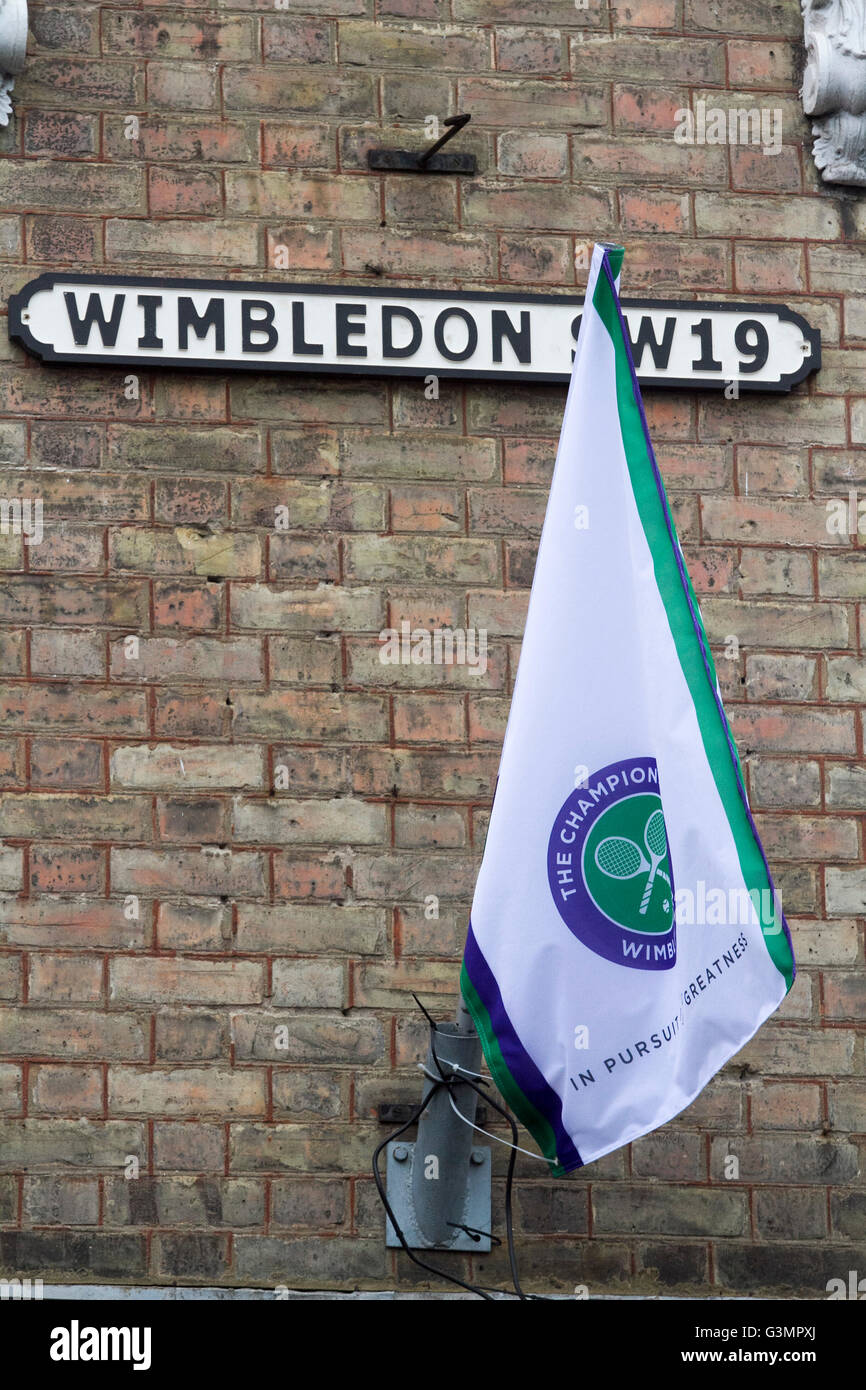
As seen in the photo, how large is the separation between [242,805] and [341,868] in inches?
12.6

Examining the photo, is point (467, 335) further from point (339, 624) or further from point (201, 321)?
point (339, 624)

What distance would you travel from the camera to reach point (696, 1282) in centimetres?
609

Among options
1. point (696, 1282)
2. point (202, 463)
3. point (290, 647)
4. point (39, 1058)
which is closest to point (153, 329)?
point (202, 463)

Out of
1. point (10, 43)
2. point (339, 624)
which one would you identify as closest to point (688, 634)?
point (339, 624)

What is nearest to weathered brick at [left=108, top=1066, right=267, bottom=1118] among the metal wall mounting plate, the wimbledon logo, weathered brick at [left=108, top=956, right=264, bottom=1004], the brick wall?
the brick wall

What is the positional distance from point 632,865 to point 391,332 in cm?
203

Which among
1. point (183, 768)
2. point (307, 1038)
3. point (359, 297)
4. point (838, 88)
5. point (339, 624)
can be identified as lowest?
point (307, 1038)

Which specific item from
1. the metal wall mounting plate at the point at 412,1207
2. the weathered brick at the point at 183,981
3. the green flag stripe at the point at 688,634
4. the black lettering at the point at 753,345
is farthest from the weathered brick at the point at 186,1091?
the black lettering at the point at 753,345

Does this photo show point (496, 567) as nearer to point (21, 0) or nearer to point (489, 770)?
point (489, 770)

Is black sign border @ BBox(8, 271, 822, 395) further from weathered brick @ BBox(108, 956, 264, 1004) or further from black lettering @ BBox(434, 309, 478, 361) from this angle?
weathered brick @ BBox(108, 956, 264, 1004)

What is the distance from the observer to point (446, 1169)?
5887mm

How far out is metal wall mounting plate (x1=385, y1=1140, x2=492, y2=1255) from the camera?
6.00 meters

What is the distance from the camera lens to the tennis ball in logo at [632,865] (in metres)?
5.12

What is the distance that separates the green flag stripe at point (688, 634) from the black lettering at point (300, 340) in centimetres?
128
